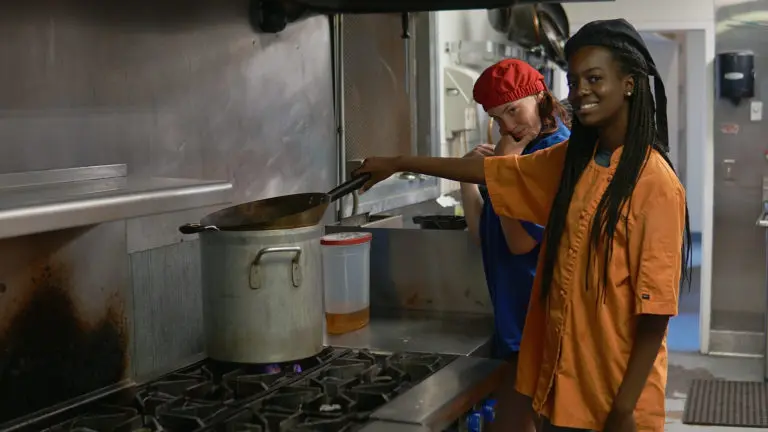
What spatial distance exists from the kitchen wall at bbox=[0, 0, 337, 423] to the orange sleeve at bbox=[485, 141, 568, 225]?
75 cm

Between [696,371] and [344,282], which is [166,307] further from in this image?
[696,371]

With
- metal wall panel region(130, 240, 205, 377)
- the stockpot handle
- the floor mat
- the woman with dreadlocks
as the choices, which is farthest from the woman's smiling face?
the floor mat

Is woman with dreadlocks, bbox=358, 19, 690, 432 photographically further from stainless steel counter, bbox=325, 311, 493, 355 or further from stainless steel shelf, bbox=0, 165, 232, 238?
stainless steel shelf, bbox=0, 165, 232, 238

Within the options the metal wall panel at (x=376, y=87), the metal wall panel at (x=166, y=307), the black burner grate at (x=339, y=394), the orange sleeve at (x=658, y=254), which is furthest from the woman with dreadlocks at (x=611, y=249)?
the metal wall panel at (x=376, y=87)

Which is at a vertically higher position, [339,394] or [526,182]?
[526,182]

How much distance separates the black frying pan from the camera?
5.65 feet

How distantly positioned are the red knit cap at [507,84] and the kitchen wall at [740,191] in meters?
3.31

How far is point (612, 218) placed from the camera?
4.79 ft

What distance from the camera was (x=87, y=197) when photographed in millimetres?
1263

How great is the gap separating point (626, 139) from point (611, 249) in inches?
7.9

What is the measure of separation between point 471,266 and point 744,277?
128 inches

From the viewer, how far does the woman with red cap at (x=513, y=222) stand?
2.03 m

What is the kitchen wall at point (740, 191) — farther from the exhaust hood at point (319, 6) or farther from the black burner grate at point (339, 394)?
the black burner grate at point (339, 394)

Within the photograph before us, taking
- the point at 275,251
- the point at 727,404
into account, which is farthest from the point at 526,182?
the point at 727,404
